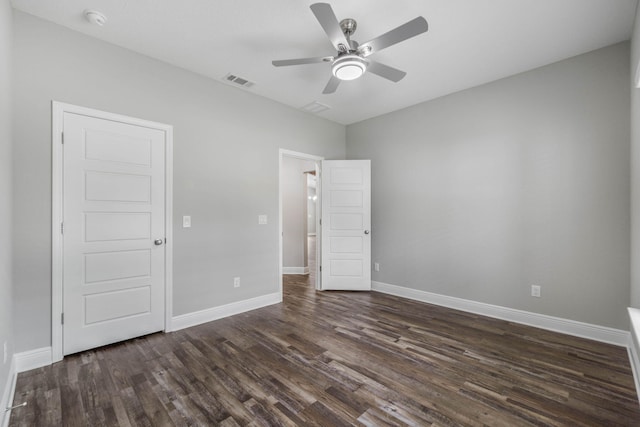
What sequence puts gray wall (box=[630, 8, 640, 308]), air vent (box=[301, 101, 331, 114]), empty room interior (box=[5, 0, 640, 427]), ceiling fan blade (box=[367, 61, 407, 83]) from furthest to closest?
air vent (box=[301, 101, 331, 114]) < ceiling fan blade (box=[367, 61, 407, 83]) < gray wall (box=[630, 8, 640, 308]) < empty room interior (box=[5, 0, 640, 427])

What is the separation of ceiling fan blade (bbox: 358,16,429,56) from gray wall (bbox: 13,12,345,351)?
6.73 ft

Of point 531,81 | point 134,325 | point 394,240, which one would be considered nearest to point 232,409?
point 134,325

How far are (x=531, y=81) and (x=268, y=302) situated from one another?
4253 millimetres

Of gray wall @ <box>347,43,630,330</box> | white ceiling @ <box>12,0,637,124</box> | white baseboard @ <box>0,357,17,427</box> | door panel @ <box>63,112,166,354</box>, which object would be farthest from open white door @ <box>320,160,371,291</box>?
white baseboard @ <box>0,357,17,427</box>

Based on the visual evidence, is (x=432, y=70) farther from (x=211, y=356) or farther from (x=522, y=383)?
(x=211, y=356)

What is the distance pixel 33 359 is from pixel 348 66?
3.57 metres

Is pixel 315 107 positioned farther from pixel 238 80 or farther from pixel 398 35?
pixel 398 35

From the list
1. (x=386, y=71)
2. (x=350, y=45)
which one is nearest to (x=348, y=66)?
(x=350, y=45)

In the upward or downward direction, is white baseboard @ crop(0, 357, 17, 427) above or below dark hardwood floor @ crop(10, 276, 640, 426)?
above

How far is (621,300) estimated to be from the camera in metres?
2.72

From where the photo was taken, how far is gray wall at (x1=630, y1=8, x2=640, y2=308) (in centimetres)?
222

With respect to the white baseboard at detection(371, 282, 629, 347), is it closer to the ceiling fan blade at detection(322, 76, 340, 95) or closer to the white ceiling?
the white ceiling

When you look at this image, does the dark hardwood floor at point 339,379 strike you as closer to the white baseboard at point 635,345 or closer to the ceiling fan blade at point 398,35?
the white baseboard at point 635,345

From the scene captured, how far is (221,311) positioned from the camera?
11.4 feet
